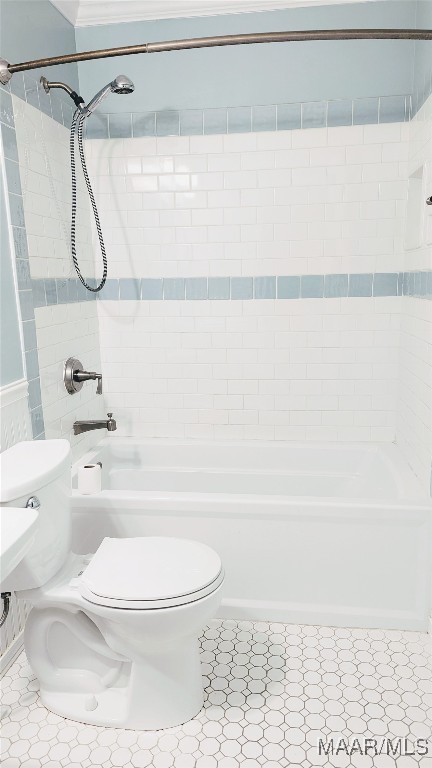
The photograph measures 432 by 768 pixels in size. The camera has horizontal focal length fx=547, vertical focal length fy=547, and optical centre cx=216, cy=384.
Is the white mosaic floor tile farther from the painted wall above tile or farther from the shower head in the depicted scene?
the painted wall above tile

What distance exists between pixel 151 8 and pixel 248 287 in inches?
53.7

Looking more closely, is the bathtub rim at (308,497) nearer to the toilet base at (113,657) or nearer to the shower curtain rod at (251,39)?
the toilet base at (113,657)

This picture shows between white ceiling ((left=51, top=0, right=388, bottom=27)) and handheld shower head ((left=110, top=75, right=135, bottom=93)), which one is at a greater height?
white ceiling ((left=51, top=0, right=388, bottom=27))

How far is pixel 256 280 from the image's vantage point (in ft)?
9.07

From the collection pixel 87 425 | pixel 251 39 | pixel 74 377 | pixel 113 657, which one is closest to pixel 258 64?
pixel 251 39

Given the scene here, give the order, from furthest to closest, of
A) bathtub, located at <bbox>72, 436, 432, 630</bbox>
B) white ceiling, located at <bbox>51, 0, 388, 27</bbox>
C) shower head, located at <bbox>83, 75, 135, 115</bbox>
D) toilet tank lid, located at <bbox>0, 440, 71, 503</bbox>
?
white ceiling, located at <bbox>51, 0, 388, 27</bbox>, shower head, located at <bbox>83, 75, 135, 115</bbox>, bathtub, located at <bbox>72, 436, 432, 630</bbox>, toilet tank lid, located at <bbox>0, 440, 71, 503</bbox>

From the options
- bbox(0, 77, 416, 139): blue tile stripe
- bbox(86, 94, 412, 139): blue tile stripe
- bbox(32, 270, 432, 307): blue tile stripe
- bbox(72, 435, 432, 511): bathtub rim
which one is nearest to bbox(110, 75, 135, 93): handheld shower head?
bbox(0, 77, 416, 139): blue tile stripe

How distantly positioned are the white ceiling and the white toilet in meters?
2.07

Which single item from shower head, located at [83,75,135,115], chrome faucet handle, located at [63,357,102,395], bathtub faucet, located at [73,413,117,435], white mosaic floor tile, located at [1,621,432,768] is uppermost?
shower head, located at [83,75,135,115]

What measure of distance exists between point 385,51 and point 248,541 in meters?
2.26

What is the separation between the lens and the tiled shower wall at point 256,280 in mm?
2635

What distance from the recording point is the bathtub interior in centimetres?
273

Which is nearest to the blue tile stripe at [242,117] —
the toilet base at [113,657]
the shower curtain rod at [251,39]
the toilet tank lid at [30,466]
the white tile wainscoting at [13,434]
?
the shower curtain rod at [251,39]

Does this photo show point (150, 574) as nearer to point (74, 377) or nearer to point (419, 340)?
point (74, 377)
